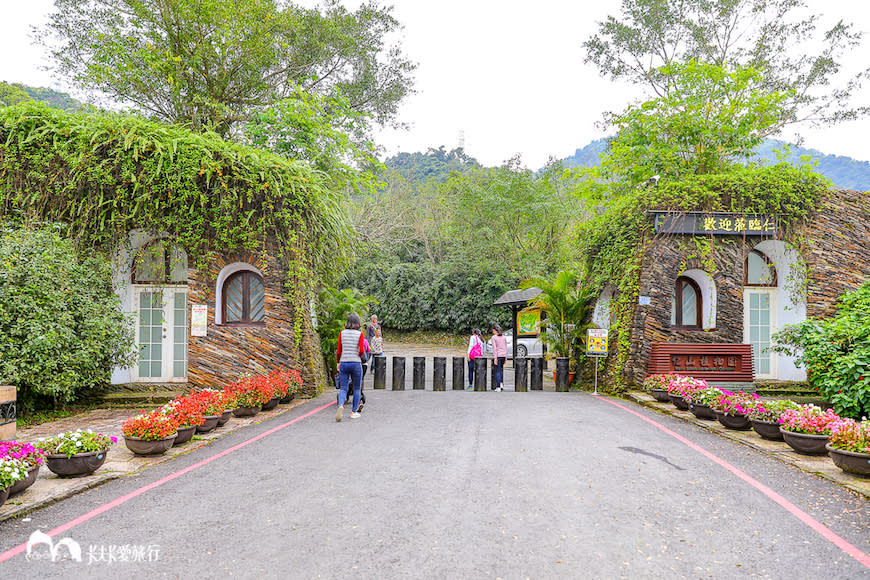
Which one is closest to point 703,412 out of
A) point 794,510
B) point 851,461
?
point 851,461

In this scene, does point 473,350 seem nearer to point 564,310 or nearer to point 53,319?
point 564,310

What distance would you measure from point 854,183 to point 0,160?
9747cm

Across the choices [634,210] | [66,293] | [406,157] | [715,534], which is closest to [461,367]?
[634,210]

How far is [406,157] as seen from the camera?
5922 centimetres

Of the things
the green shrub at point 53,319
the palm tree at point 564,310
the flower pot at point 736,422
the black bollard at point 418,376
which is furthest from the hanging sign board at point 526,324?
the green shrub at point 53,319

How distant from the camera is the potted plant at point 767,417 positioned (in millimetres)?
7734

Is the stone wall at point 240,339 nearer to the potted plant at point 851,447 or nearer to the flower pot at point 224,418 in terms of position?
the flower pot at point 224,418

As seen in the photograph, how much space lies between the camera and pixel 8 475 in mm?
4734

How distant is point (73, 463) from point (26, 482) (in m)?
0.67

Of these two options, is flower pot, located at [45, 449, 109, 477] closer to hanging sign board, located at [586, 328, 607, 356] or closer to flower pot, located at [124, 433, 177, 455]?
flower pot, located at [124, 433, 177, 455]

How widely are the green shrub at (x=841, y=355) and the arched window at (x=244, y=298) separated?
1095 cm

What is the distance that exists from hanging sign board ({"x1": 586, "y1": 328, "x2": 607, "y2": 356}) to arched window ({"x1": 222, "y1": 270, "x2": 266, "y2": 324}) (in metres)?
7.64

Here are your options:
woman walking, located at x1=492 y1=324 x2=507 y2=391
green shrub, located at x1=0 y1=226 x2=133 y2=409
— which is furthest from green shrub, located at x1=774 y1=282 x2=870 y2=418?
green shrub, located at x1=0 y1=226 x2=133 y2=409

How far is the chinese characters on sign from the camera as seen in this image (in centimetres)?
1279
